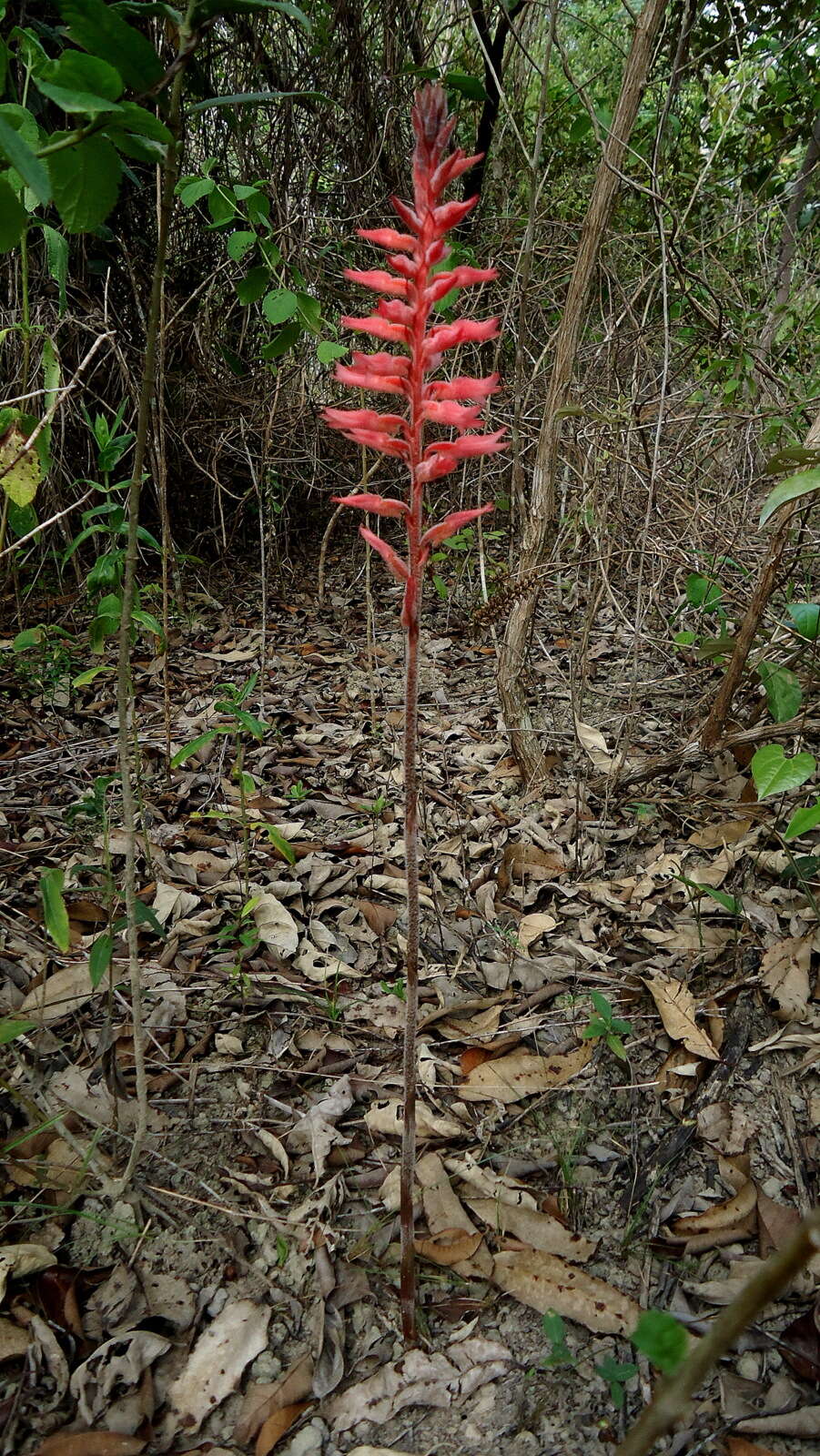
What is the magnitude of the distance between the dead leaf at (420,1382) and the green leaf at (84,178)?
164 cm

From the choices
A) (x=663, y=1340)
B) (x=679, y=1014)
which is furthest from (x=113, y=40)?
(x=679, y=1014)

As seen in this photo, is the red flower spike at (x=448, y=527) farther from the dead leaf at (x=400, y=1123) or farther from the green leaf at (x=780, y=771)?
the dead leaf at (x=400, y=1123)

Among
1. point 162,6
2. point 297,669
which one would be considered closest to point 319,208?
point 297,669

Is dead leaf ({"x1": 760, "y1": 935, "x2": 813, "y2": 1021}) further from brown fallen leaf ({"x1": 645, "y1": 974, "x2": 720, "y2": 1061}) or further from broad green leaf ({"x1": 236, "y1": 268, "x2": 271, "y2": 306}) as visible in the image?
broad green leaf ({"x1": 236, "y1": 268, "x2": 271, "y2": 306})

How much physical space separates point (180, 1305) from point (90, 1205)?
0.76 ft

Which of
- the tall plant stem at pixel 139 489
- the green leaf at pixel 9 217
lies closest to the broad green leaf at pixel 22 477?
the tall plant stem at pixel 139 489

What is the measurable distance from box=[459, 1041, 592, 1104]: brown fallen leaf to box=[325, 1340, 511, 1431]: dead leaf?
457 mm

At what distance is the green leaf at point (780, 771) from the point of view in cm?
163

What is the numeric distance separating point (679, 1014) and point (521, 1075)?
37 cm

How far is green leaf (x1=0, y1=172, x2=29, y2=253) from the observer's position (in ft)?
3.30

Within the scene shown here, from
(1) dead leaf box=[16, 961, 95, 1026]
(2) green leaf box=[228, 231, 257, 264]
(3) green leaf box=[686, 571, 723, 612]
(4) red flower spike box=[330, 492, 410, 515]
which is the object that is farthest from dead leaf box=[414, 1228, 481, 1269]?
(2) green leaf box=[228, 231, 257, 264]

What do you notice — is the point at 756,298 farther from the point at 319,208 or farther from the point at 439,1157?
the point at 439,1157

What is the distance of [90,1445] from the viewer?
1.17 metres

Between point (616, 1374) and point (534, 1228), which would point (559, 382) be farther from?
point (616, 1374)
